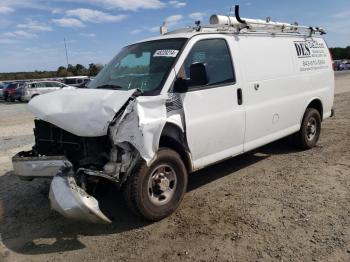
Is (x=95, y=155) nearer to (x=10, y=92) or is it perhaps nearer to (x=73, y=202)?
(x=73, y=202)

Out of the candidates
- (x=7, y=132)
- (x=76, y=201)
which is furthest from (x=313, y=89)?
(x=7, y=132)

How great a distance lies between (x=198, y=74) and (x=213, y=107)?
534 mm

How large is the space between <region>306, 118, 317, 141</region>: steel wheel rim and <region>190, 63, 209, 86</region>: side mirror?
337cm

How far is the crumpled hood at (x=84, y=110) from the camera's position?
402 centimetres

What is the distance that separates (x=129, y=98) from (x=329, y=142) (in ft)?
17.8

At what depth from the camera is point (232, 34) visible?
573 centimetres

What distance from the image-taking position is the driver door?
4.89 meters

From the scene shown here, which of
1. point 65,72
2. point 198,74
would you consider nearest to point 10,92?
point 198,74

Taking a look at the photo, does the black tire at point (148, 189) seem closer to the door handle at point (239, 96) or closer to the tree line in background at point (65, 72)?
the door handle at point (239, 96)

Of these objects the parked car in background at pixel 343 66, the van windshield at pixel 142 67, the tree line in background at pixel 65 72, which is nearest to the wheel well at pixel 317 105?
the van windshield at pixel 142 67

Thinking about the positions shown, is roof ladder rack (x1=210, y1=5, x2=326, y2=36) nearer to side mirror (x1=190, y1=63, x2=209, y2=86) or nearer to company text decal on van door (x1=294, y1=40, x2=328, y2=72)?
company text decal on van door (x1=294, y1=40, x2=328, y2=72)

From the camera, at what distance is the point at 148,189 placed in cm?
440

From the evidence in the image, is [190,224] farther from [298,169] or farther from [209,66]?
[298,169]

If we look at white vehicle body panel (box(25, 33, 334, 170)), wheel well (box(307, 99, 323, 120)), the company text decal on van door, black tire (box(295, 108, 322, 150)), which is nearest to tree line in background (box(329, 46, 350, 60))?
the company text decal on van door
